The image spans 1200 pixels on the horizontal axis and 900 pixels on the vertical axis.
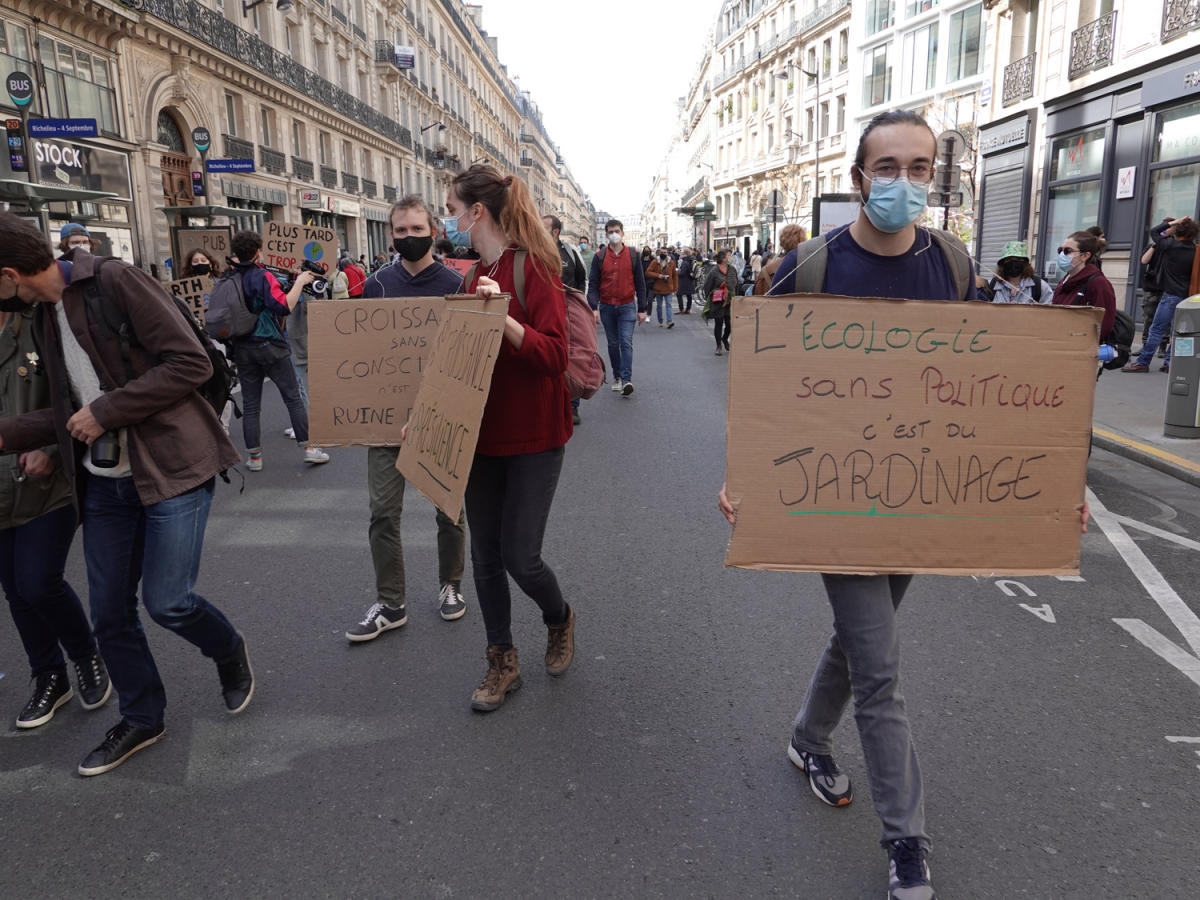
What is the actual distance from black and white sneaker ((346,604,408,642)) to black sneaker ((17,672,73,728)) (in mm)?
1076

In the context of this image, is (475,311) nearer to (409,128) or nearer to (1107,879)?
(1107,879)

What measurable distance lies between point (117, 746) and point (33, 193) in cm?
1202

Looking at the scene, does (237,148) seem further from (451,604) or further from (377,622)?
(377,622)

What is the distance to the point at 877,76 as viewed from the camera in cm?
4134

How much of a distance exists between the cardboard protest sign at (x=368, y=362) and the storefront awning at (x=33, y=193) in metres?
10.4

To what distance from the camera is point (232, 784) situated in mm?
2875

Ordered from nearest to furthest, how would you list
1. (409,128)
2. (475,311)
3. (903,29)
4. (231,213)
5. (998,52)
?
(475,311) → (231,213) → (998,52) → (903,29) → (409,128)

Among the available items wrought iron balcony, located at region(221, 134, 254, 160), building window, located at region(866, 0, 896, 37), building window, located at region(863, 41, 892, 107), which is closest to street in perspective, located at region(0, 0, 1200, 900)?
wrought iron balcony, located at region(221, 134, 254, 160)

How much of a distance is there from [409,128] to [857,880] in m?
51.4

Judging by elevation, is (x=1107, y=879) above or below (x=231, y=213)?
below

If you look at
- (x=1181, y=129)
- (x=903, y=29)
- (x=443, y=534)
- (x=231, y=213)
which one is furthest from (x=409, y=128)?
(x=443, y=534)

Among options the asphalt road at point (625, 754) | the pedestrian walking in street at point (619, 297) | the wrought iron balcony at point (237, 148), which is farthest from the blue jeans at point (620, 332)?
the wrought iron balcony at point (237, 148)

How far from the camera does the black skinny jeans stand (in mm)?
3129

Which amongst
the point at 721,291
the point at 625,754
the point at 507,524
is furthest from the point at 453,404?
the point at 721,291
